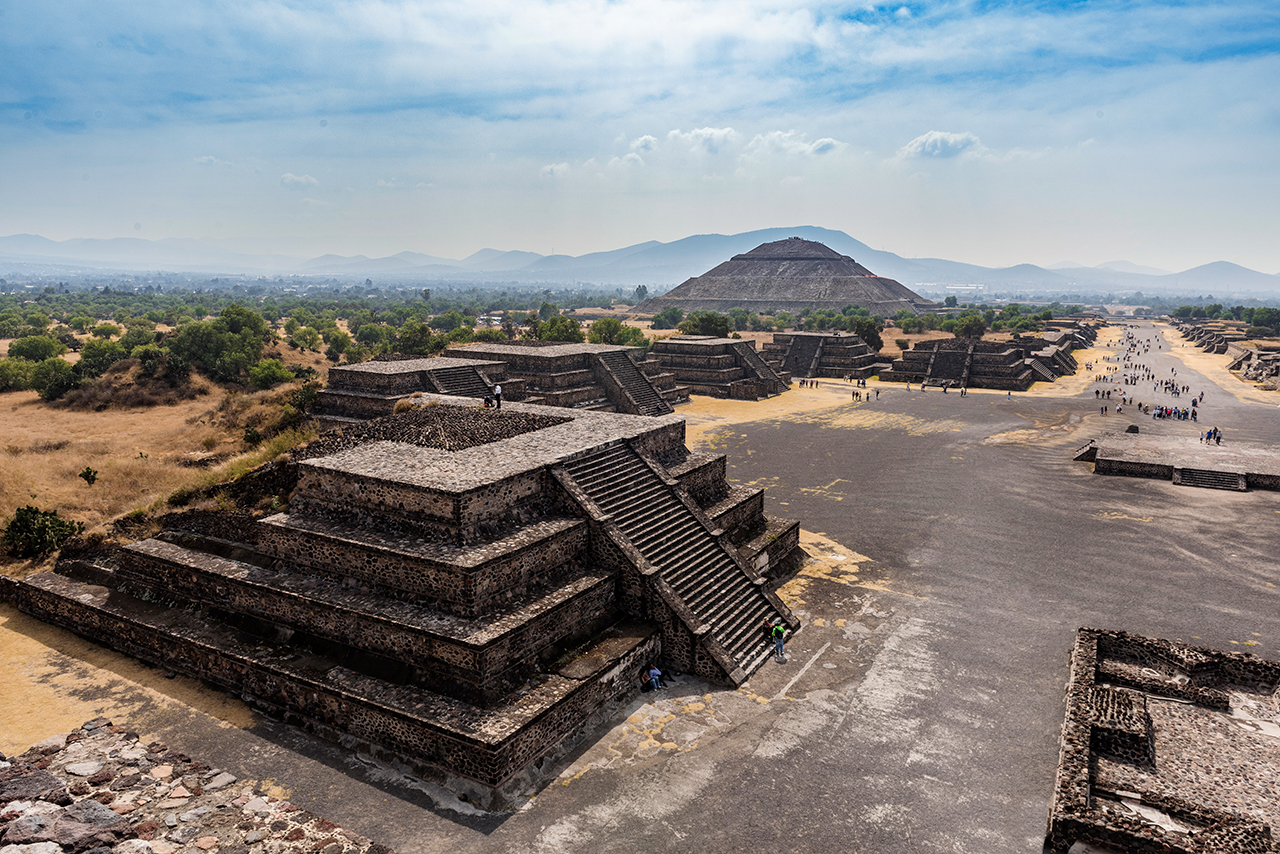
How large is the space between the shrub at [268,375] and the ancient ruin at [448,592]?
3522cm

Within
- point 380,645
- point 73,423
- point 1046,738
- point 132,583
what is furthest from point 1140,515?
point 73,423

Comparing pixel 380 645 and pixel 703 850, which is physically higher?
pixel 380 645

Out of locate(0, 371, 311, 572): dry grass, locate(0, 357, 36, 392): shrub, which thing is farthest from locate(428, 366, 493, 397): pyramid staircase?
locate(0, 357, 36, 392): shrub

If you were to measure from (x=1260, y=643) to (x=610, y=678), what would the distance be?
16.2 metres

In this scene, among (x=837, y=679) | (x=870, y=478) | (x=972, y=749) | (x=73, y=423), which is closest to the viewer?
(x=972, y=749)

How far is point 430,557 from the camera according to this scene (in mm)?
13352

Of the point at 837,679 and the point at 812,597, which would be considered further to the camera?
the point at 812,597

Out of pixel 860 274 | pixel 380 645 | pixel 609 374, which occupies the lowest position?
pixel 380 645

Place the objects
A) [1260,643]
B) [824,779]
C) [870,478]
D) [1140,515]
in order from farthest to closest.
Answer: [870,478], [1140,515], [1260,643], [824,779]

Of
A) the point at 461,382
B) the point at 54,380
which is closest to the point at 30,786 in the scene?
the point at 461,382

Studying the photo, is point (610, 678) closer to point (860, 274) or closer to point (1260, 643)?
point (1260, 643)

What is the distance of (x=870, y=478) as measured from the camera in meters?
31.7

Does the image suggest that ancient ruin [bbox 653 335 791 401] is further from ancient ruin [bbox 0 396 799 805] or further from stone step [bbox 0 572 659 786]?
stone step [bbox 0 572 659 786]

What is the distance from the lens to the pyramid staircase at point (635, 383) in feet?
144
